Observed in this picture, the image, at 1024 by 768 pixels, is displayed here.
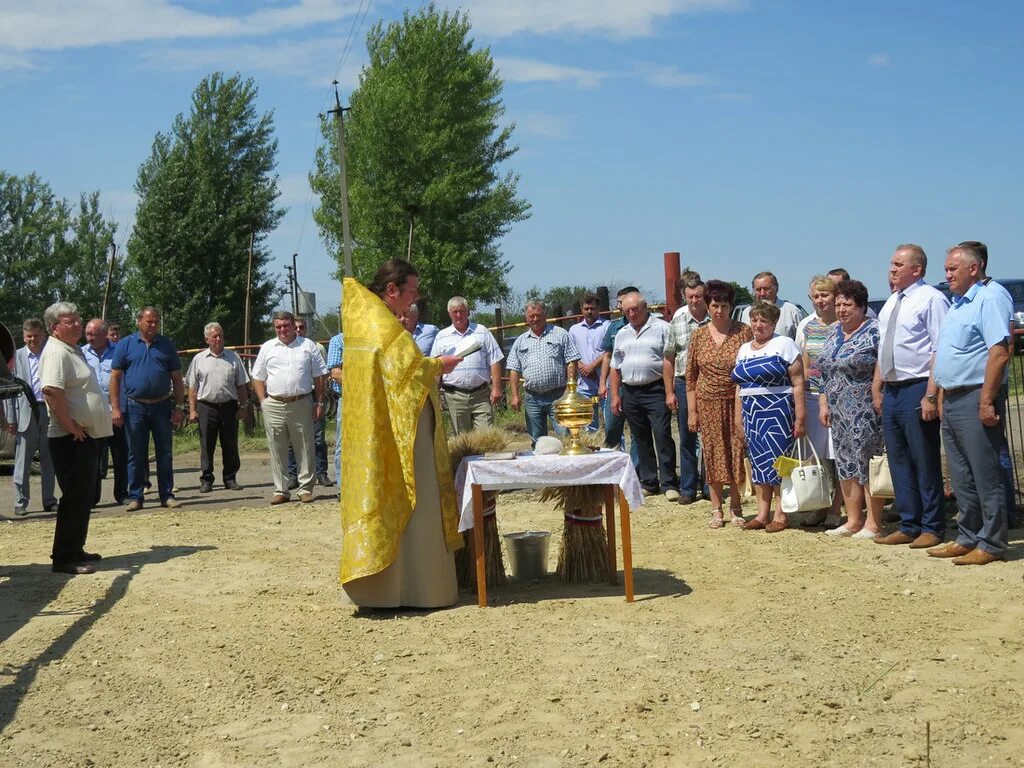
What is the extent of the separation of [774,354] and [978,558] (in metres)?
2.21

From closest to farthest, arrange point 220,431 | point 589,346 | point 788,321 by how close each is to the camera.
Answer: point 788,321
point 589,346
point 220,431

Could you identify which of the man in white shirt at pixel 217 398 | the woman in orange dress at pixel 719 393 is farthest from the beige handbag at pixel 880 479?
the man in white shirt at pixel 217 398

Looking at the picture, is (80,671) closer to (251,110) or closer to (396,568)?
(396,568)

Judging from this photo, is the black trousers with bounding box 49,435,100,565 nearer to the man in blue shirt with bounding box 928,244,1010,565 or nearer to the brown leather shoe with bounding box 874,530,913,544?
the brown leather shoe with bounding box 874,530,913,544

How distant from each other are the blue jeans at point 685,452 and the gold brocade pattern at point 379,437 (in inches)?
166

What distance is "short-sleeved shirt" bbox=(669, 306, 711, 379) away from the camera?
423 inches

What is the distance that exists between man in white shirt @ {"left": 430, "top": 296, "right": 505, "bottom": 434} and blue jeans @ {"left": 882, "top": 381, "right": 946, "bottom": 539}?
4.15 m

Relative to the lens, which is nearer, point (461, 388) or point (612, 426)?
point (461, 388)

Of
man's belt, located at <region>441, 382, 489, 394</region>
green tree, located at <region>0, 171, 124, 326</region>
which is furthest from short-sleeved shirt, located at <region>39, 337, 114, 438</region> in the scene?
green tree, located at <region>0, 171, 124, 326</region>

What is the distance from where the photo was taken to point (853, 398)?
8875mm

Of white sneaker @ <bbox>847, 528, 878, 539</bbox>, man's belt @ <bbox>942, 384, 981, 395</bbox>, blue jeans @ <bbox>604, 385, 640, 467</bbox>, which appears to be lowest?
white sneaker @ <bbox>847, 528, 878, 539</bbox>

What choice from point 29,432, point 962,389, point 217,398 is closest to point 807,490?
point 962,389

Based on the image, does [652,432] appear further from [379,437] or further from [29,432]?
[29,432]

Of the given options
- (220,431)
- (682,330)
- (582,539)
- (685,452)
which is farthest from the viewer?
(220,431)
